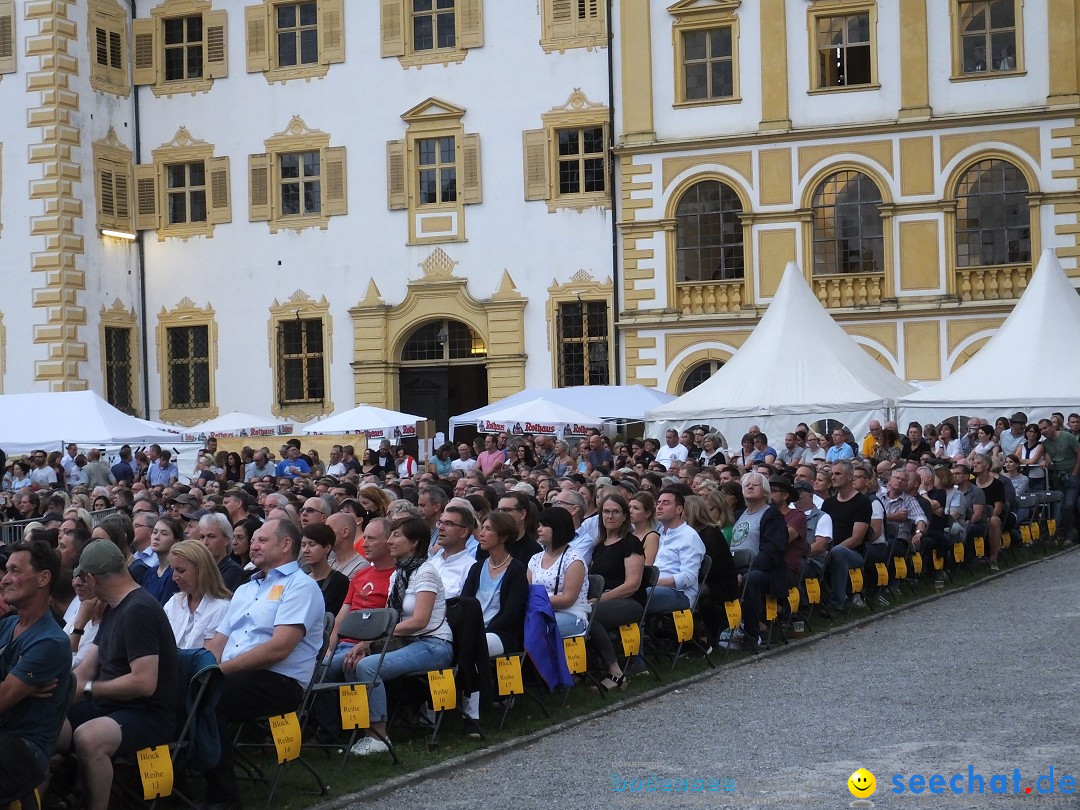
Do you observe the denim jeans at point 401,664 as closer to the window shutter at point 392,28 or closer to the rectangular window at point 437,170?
the rectangular window at point 437,170

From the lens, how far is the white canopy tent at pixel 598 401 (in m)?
26.8

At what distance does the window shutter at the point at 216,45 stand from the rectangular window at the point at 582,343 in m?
9.05

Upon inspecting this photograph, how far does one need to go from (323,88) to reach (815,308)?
13.0 metres

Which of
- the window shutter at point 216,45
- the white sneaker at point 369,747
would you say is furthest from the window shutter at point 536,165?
the white sneaker at point 369,747

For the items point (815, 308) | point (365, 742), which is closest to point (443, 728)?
point (365, 742)

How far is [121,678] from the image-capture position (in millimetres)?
7105

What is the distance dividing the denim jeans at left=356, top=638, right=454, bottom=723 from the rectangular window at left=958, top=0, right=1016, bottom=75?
23.8m

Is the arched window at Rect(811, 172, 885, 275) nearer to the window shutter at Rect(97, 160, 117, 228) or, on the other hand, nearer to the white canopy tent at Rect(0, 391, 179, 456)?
the white canopy tent at Rect(0, 391, 179, 456)

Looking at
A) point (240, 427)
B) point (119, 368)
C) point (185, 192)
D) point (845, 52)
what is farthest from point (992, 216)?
point (119, 368)

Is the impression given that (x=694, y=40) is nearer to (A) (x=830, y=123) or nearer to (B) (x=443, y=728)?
(A) (x=830, y=123)

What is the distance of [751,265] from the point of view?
31.2 meters

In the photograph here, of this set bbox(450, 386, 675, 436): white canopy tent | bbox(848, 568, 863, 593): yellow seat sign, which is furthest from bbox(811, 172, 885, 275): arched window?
bbox(848, 568, 863, 593): yellow seat sign

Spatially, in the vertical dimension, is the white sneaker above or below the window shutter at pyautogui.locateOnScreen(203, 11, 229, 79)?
below

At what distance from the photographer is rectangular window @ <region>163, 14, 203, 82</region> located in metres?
35.1
